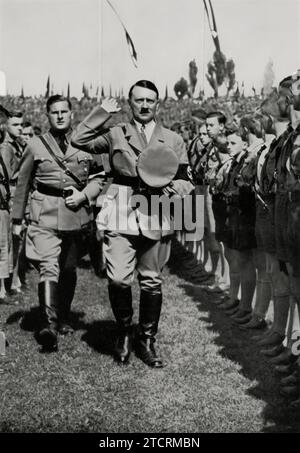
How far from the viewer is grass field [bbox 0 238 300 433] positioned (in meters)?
4.11

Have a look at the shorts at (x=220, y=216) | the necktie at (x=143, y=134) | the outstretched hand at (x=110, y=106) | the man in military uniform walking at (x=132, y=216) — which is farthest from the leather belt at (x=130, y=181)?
the shorts at (x=220, y=216)

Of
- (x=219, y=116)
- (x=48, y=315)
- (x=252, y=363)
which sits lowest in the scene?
(x=252, y=363)

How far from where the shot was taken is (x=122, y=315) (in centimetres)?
545

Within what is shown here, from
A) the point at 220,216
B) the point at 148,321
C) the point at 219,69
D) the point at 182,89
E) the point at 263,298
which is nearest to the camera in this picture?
the point at 148,321

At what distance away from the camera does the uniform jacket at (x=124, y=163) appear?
5.31 meters

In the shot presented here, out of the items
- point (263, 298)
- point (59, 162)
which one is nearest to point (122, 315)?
point (59, 162)

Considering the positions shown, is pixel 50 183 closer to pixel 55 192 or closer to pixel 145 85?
pixel 55 192

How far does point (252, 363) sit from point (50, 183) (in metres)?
2.40

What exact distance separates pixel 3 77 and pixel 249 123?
8.35 ft

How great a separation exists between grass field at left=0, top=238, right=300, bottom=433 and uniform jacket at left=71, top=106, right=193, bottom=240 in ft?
3.64

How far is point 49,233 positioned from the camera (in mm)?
6016

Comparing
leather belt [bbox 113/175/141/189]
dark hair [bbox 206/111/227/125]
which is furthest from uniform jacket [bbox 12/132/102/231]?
dark hair [bbox 206/111/227/125]
